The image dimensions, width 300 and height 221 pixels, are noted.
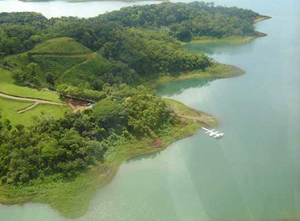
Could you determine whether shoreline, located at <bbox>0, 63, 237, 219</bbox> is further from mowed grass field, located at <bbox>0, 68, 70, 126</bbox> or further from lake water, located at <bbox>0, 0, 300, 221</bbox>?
mowed grass field, located at <bbox>0, 68, 70, 126</bbox>

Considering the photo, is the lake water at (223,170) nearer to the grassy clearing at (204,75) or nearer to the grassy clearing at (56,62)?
the grassy clearing at (204,75)

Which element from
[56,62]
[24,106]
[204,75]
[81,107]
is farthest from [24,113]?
[204,75]

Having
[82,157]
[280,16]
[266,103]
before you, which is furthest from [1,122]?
[280,16]

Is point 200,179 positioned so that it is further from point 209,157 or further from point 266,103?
point 266,103

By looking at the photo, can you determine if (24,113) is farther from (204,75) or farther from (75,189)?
(204,75)

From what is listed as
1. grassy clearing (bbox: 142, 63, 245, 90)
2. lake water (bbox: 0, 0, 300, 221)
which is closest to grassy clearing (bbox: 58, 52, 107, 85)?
grassy clearing (bbox: 142, 63, 245, 90)

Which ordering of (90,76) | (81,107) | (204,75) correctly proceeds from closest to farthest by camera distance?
(81,107), (90,76), (204,75)
